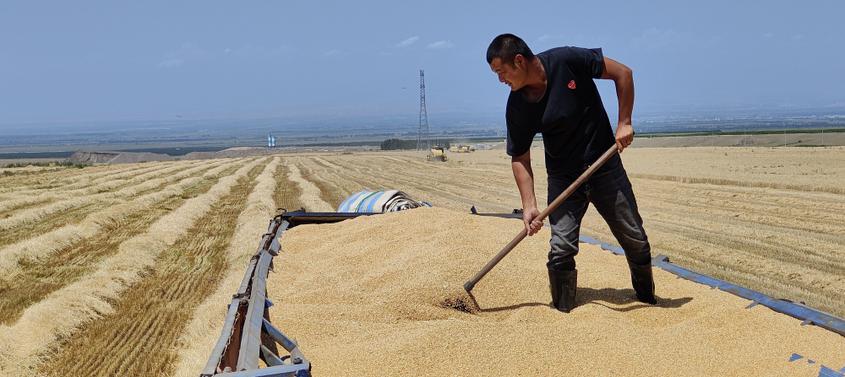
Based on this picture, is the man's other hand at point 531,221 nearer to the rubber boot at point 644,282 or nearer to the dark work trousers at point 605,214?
the dark work trousers at point 605,214

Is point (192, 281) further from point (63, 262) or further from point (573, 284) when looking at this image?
point (573, 284)

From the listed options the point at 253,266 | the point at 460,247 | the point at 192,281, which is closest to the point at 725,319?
the point at 460,247

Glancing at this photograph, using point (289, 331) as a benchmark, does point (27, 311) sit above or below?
below

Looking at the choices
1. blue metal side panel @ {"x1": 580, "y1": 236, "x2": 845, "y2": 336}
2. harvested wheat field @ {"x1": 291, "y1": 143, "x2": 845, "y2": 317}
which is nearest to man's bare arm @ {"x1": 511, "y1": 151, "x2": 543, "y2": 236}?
blue metal side panel @ {"x1": 580, "y1": 236, "x2": 845, "y2": 336}

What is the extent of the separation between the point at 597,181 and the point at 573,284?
21.3 inches

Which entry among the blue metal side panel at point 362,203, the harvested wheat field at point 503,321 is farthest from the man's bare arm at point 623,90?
the blue metal side panel at point 362,203

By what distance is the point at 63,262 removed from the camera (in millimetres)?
7559

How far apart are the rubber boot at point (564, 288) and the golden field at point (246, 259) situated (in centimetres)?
10

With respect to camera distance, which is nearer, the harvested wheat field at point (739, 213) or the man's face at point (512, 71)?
the man's face at point (512, 71)

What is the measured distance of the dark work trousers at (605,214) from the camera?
3375 mm

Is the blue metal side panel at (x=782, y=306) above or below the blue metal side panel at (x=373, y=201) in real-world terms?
above

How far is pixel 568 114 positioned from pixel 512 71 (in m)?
0.36

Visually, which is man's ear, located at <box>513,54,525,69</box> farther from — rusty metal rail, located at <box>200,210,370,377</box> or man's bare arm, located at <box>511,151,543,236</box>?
rusty metal rail, located at <box>200,210,370,377</box>

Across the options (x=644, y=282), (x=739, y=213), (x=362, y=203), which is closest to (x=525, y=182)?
(x=644, y=282)
